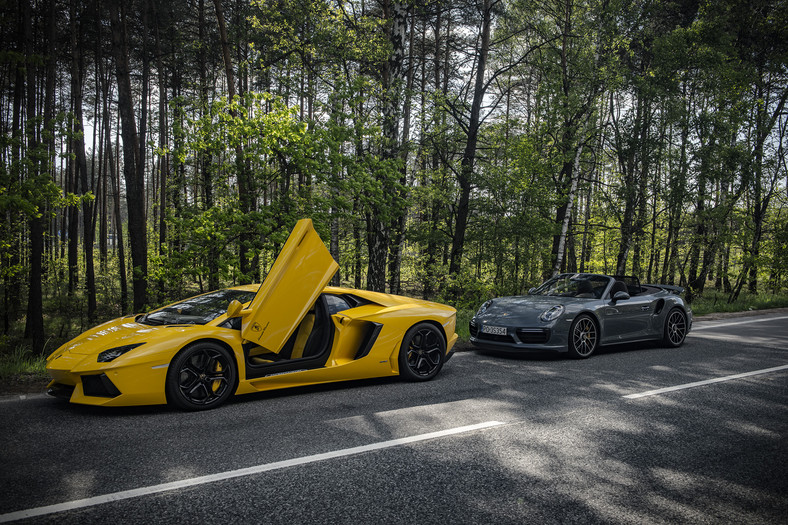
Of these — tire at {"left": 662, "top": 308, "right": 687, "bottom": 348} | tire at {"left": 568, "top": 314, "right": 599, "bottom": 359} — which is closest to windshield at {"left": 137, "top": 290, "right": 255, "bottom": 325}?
tire at {"left": 568, "top": 314, "right": 599, "bottom": 359}

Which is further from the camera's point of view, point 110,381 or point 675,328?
point 675,328

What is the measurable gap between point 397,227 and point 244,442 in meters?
15.2

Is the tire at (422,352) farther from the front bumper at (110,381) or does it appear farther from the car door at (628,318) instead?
the car door at (628,318)

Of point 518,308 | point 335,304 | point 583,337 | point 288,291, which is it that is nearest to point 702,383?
point 583,337

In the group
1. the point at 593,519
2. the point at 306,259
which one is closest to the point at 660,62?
the point at 306,259

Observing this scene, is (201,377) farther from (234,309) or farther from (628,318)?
(628,318)

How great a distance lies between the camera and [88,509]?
2691mm

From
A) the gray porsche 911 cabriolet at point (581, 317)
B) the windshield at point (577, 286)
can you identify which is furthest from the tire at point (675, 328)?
the windshield at point (577, 286)

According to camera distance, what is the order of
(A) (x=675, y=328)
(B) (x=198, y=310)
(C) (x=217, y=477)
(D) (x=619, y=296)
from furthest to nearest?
(A) (x=675, y=328), (D) (x=619, y=296), (B) (x=198, y=310), (C) (x=217, y=477)

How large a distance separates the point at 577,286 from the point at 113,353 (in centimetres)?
725

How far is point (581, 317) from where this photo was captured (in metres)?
7.94

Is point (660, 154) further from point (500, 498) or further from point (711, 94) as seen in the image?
point (500, 498)

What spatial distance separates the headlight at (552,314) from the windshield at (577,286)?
95cm

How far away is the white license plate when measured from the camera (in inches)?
307
